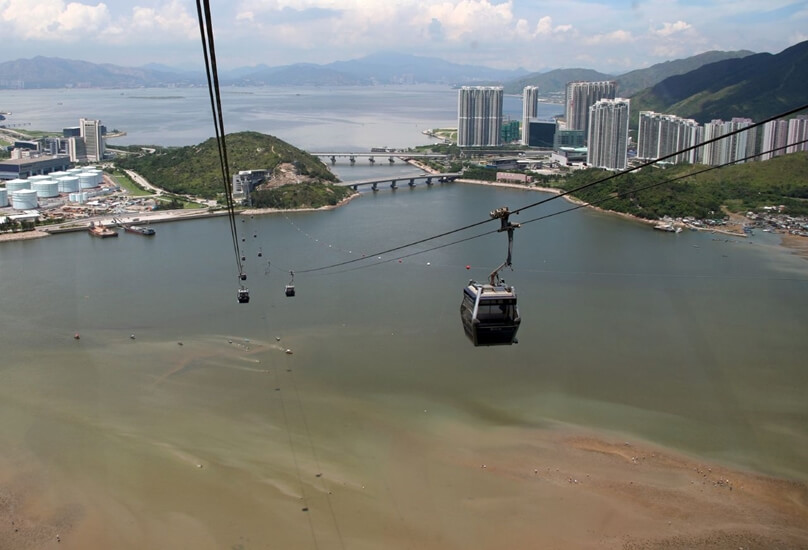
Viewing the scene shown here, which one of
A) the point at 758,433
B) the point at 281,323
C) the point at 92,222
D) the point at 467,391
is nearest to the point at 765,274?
the point at 758,433

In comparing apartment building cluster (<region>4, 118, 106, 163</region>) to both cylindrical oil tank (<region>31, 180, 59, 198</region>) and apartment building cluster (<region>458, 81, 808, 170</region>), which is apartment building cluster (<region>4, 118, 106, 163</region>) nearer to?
cylindrical oil tank (<region>31, 180, 59, 198</region>)

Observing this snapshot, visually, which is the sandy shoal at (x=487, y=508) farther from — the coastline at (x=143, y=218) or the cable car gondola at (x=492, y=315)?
the coastline at (x=143, y=218)

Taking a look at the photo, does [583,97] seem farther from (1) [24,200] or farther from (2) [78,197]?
(1) [24,200]

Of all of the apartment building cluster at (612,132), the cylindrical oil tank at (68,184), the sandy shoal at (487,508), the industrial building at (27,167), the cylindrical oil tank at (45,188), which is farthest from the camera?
the apartment building cluster at (612,132)

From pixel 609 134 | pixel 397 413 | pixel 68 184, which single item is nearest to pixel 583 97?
pixel 609 134

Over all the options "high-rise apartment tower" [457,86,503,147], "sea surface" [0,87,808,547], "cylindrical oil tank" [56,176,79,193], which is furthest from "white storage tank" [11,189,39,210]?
"high-rise apartment tower" [457,86,503,147]

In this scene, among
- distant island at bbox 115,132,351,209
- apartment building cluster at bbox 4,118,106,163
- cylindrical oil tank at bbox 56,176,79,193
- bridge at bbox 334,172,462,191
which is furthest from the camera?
apartment building cluster at bbox 4,118,106,163

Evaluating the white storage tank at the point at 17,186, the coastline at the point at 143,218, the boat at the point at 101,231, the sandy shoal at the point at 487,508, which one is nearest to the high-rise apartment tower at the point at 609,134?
the coastline at the point at 143,218
